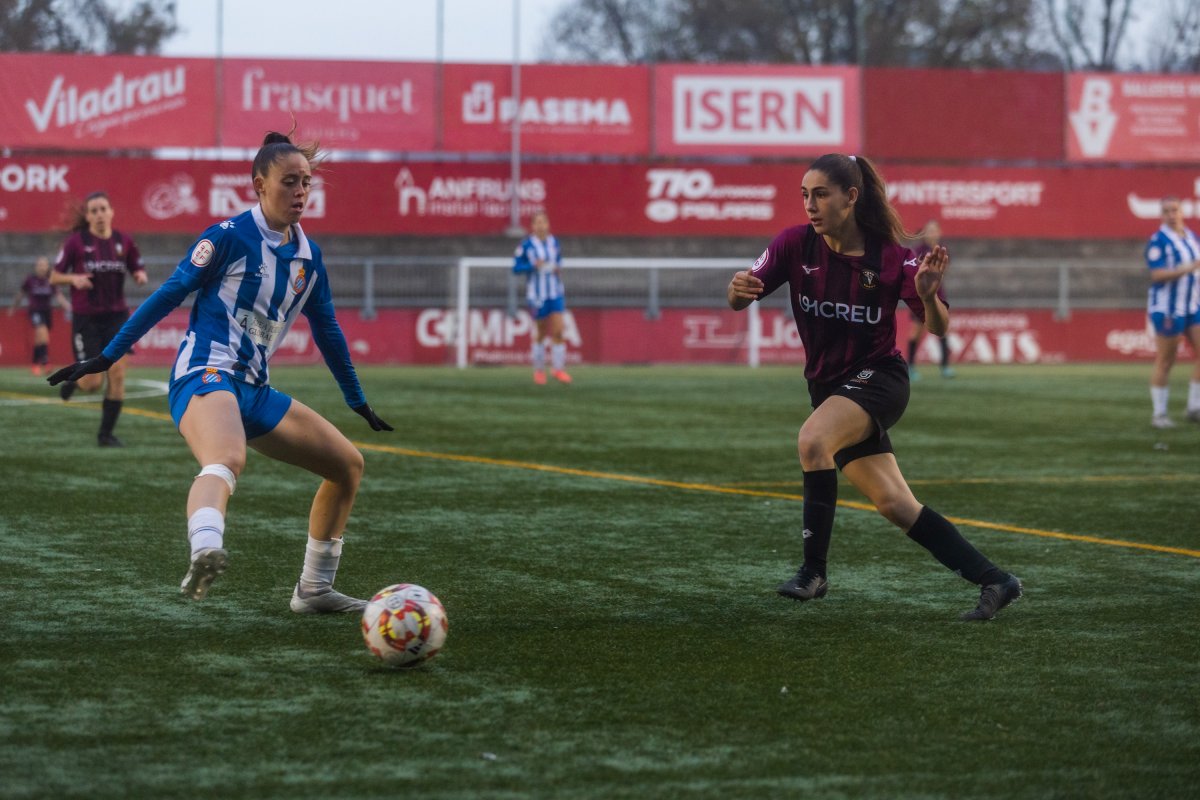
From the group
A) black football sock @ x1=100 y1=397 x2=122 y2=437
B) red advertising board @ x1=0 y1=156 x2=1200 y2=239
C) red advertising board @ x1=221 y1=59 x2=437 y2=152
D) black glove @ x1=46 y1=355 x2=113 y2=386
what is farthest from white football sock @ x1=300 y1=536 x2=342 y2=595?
red advertising board @ x1=221 y1=59 x2=437 y2=152

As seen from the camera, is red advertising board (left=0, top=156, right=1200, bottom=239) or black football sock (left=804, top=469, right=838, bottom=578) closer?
black football sock (left=804, top=469, right=838, bottom=578)

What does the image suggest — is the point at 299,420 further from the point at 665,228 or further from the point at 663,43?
the point at 663,43

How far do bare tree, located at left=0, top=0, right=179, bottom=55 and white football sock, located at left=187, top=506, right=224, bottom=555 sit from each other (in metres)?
41.0

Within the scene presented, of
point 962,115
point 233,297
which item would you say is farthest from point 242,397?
point 962,115

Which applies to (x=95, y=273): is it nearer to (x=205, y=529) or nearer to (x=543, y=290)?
(x=205, y=529)

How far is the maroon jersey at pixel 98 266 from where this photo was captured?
535 inches

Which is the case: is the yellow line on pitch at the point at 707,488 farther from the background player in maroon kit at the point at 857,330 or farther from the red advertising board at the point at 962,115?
the red advertising board at the point at 962,115

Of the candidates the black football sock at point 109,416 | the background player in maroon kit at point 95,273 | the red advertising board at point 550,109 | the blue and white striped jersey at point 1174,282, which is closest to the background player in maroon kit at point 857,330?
the black football sock at point 109,416

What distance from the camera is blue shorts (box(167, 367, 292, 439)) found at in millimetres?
5766

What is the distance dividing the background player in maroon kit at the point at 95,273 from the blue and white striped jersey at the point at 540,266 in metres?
9.89

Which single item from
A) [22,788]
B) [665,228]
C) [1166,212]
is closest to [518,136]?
[665,228]

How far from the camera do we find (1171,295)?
15.5 metres

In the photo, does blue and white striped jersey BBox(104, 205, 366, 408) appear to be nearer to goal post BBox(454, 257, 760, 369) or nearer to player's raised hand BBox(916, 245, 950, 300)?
player's raised hand BBox(916, 245, 950, 300)

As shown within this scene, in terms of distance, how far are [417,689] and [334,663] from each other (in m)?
0.47
